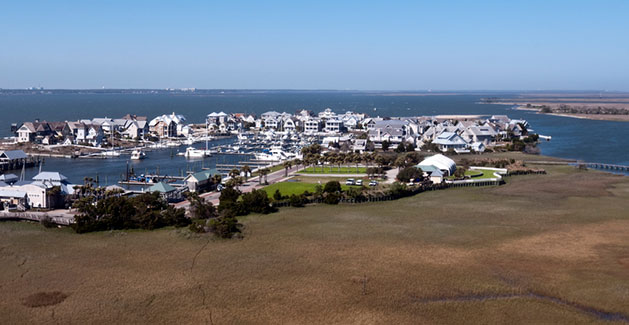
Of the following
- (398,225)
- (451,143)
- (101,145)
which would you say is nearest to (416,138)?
(451,143)

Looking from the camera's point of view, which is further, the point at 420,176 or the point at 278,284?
the point at 420,176

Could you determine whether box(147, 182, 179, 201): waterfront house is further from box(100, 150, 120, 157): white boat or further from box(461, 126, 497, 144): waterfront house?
box(461, 126, 497, 144): waterfront house

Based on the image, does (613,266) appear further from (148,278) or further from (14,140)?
(14,140)

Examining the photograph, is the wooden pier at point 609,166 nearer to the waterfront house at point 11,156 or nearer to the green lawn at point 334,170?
the green lawn at point 334,170

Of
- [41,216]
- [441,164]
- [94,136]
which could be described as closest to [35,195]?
[41,216]

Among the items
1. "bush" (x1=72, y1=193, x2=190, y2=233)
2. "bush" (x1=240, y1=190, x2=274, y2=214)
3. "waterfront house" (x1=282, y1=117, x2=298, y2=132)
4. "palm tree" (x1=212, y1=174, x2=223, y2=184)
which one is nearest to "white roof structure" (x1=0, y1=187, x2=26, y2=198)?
"bush" (x1=72, y1=193, x2=190, y2=233)

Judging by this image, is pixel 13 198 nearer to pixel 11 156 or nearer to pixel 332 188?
pixel 332 188
